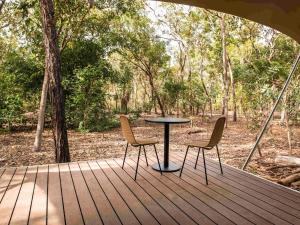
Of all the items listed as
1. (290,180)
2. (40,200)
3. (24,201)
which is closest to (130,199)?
(40,200)

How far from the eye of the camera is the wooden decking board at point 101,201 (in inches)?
113

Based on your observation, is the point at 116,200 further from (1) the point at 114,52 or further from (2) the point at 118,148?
(1) the point at 114,52

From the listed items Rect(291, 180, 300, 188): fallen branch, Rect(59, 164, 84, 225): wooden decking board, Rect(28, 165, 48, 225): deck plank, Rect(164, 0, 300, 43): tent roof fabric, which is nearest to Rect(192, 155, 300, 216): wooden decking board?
Rect(291, 180, 300, 188): fallen branch

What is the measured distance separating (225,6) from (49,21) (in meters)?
3.73

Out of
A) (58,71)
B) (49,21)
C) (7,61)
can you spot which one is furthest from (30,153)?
(7,61)

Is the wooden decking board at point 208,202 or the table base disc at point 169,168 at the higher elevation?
the table base disc at point 169,168

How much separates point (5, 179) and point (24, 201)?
1061mm

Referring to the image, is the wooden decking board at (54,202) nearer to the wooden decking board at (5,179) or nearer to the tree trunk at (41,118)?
the wooden decking board at (5,179)

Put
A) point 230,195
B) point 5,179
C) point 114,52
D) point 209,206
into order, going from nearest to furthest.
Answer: point 209,206, point 230,195, point 5,179, point 114,52

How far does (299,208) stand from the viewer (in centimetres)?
320

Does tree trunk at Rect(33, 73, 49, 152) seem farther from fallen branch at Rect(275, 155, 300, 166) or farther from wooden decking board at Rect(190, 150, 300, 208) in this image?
fallen branch at Rect(275, 155, 300, 166)

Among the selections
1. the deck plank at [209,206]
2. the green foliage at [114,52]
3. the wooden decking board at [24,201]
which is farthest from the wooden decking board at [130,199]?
the green foliage at [114,52]

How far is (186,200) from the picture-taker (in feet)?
11.2

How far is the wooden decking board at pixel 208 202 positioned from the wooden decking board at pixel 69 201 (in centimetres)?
124
